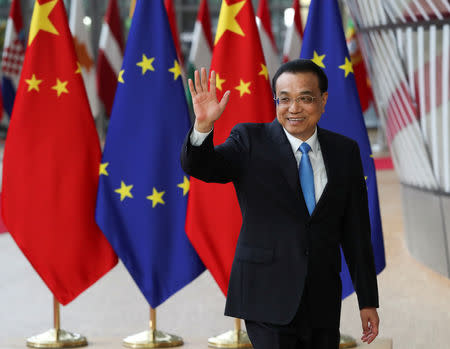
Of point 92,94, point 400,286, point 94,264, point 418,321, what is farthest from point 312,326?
point 92,94

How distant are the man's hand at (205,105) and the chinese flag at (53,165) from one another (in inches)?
82.4

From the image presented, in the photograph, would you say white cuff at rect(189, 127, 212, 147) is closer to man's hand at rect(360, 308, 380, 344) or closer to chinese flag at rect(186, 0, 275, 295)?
man's hand at rect(360, 308, 380, 344)

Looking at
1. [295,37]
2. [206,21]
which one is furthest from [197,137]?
[206,21]

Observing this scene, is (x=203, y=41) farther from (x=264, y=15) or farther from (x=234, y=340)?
(x=234, y=340)

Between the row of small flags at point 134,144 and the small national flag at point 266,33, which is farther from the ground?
the small national flag at point 266,33

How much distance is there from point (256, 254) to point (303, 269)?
0.50ft

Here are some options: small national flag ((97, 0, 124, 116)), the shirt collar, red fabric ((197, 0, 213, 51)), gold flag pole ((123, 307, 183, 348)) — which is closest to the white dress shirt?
the shirt collar

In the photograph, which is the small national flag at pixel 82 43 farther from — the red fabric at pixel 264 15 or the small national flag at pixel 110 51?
the red fabric at pixel 264 15

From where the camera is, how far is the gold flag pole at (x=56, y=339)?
432 cm

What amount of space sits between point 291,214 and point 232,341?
2149 mm

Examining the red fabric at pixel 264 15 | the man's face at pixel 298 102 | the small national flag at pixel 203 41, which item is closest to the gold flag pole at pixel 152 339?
the man's face at pixel 298 102

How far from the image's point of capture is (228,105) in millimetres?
4246

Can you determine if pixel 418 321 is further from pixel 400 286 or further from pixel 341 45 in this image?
pixel 341 45

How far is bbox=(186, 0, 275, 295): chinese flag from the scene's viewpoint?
4.23 meters
